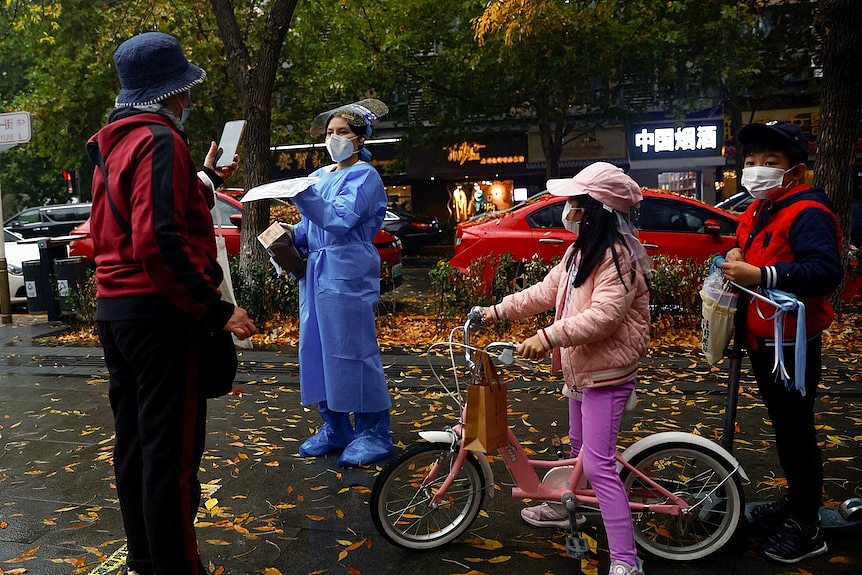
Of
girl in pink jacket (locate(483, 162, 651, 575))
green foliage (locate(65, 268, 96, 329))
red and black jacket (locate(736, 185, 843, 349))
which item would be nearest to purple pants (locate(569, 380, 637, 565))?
girl in pink jacket (locate(483, 162, 651, 575))

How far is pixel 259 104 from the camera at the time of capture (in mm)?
9734

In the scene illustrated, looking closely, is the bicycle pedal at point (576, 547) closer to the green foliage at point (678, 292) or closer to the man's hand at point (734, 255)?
the man's hand at point (734, 255)

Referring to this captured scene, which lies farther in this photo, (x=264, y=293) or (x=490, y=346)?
(x=264, y=293)

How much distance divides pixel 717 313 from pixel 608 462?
816mm

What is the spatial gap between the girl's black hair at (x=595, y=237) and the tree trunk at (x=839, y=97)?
588 centimetres

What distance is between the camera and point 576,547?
11.1 ft

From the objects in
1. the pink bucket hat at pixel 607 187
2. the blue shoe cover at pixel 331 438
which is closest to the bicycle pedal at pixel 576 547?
the pink bucket hat at pixel 607 187

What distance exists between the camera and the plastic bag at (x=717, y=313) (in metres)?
3.34

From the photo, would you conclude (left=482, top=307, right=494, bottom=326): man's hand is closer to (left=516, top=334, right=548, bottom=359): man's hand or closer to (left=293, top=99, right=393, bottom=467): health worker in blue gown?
(left=516, top=334, right=548, bottom=359): man's hand

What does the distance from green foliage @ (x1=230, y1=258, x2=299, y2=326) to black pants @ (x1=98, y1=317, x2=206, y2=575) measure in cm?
624

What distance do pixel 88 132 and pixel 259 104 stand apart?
12520mm

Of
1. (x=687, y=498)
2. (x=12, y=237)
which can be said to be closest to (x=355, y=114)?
(x=687, y=498)

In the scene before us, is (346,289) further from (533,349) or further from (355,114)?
(533,349)

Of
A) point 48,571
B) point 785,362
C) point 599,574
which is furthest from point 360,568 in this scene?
point 785,362
